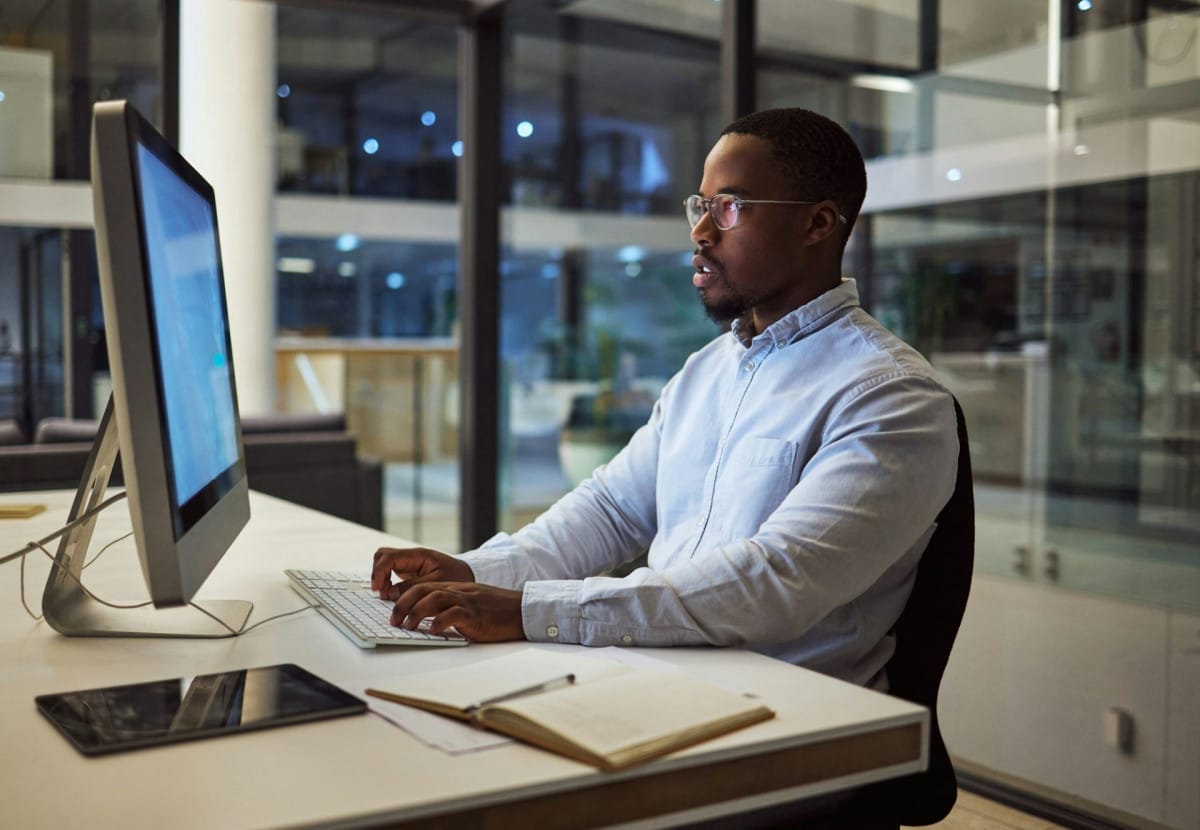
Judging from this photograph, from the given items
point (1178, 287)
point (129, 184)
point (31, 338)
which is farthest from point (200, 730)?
point (31, 338)

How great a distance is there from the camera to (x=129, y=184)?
1.06 meters

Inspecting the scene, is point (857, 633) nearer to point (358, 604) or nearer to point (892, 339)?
point (892, 339)

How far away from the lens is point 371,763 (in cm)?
96

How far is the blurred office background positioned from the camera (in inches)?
99.7

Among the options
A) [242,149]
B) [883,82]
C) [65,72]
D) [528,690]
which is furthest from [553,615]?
[242,149]

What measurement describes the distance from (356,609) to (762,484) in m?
0.55

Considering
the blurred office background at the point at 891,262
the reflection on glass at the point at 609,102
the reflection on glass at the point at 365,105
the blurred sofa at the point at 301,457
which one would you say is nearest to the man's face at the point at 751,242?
the blurred office background at the point at 891,262

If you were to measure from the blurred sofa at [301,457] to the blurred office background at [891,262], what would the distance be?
64 cm

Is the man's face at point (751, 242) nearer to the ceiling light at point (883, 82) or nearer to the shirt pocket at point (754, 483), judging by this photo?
the shirt pocket at point (754, 483)

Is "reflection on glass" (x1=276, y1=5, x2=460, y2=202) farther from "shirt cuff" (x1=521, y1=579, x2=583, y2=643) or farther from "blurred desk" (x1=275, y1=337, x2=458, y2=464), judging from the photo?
"shirt cuff" (x1=521, y1=579, x2=583, y2=643)

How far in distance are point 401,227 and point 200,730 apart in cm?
597

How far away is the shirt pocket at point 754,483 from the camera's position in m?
1.58

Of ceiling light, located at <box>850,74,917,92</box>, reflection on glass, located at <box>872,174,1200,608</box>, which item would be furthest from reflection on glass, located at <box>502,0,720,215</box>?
reflection on glass, located at <box>872,174,1200,608</box>

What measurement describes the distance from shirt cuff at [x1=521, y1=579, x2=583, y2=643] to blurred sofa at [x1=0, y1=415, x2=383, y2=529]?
272 centimetres
